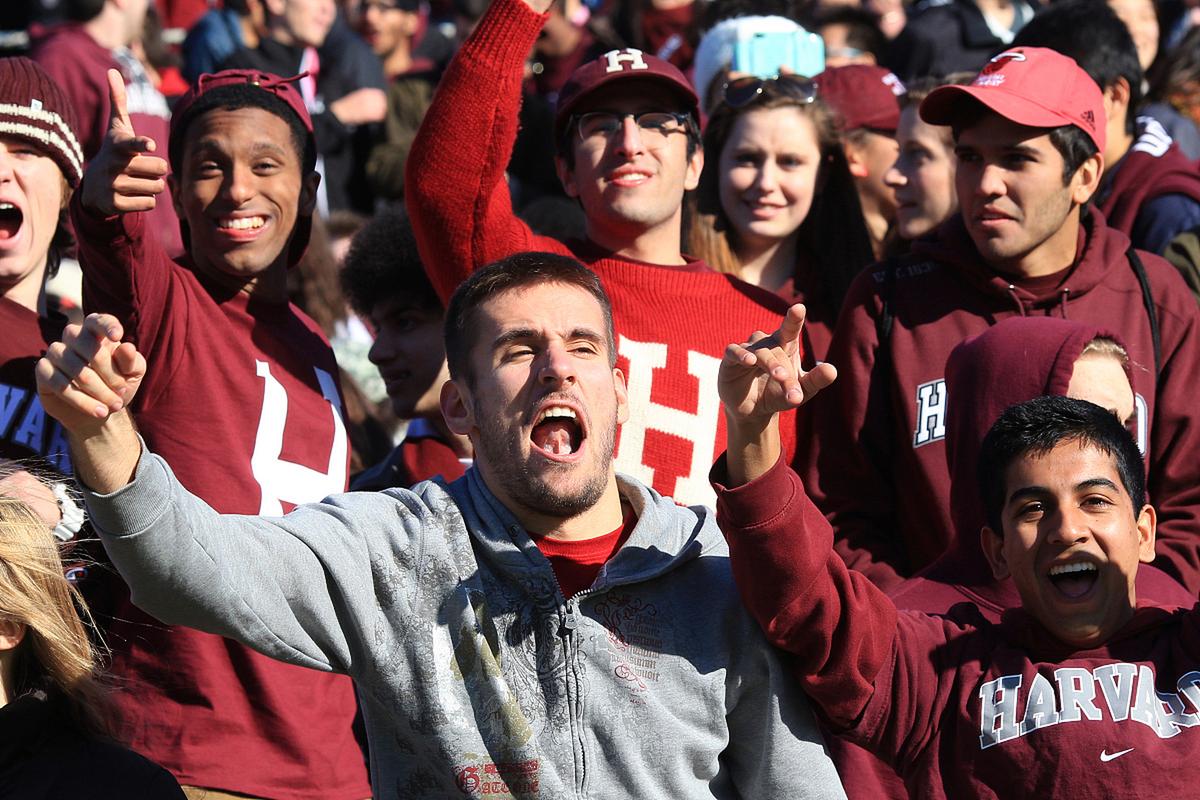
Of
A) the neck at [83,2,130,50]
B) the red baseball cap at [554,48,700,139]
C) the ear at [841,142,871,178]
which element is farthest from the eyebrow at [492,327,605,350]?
the neck at [83,2,130,50]

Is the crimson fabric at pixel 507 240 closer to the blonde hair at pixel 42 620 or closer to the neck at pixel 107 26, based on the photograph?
the blonde hair at pixel 42 620

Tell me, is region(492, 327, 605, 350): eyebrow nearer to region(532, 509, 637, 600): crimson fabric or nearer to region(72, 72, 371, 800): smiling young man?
region(532, 509, 637, 600): crimson fabric

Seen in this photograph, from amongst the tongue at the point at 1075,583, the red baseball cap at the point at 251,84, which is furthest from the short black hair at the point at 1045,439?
the red baseball cap at the point at 251,84

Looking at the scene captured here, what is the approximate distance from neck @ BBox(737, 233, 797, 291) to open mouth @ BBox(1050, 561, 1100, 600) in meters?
2.11

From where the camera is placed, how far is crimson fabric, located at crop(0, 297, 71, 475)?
13.4 ft

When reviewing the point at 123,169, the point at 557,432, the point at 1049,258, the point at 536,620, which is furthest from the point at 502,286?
the point at 1049,258

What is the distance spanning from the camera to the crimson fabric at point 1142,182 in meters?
5.56

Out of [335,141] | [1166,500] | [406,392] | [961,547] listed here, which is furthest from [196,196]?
[335,141]

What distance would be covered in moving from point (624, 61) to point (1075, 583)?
6.47ft

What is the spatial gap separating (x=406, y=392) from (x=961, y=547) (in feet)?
6.40

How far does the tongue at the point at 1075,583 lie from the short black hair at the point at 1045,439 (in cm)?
17

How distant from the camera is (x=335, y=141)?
8922 mm

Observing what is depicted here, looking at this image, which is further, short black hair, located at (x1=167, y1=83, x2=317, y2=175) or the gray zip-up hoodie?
short black hair, located at (x1=167, y1=83, x2=317, y2=175)

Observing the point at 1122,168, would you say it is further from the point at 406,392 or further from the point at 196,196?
the point at 196,196
